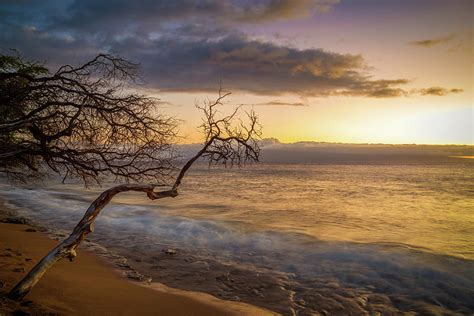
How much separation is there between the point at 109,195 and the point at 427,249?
14385 millimetres

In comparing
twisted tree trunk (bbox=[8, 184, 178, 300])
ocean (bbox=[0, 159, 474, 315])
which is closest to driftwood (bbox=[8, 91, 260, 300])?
twisted tree trunk (bbox=[8, 184, 178, 300])

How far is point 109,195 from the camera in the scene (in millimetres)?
6250

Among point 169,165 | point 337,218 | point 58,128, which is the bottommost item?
point 337,218

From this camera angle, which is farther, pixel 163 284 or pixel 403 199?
pixel 403 199

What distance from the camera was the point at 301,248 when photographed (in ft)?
51.9

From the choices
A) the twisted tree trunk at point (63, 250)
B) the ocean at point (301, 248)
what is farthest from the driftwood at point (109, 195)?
the ocean at point (301, 248)

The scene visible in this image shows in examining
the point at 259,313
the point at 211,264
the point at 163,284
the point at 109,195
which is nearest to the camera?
the point at 109,195

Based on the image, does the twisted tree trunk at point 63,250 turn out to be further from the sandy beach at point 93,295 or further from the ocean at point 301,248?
the ocean at point 301,248

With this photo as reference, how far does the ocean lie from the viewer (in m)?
10.2

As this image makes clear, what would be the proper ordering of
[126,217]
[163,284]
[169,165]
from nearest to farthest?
[169,165]
[163,284]
[126,217]

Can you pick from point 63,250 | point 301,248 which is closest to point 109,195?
point 63,250

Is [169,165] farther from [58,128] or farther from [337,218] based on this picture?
[337,218]

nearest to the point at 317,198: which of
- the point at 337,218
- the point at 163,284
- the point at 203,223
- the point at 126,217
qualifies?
the point at 337,218

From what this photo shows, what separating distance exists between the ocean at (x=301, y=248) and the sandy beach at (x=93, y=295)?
3.51 ft
